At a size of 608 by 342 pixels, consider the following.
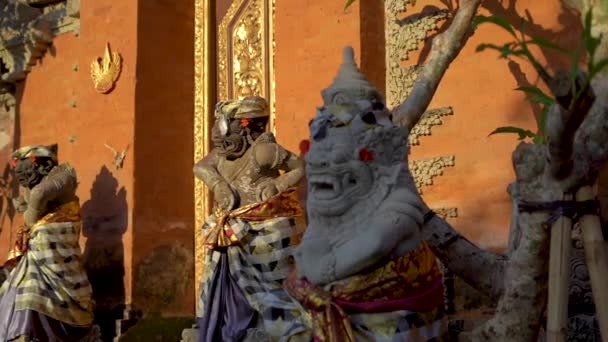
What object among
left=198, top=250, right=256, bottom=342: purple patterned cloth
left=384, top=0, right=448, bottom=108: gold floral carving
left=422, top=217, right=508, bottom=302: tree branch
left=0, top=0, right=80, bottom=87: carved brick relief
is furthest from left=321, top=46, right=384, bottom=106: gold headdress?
left=0, top=0, right=80, bottom=87: carved brick relief

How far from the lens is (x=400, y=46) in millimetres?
6062

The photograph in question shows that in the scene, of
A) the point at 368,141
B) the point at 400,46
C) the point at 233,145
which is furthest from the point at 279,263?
the point at 368,141

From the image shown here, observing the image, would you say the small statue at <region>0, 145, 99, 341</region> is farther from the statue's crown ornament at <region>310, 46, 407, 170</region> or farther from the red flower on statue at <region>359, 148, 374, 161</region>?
the red flower on statue at <region>359, 148, 374, 161</region>

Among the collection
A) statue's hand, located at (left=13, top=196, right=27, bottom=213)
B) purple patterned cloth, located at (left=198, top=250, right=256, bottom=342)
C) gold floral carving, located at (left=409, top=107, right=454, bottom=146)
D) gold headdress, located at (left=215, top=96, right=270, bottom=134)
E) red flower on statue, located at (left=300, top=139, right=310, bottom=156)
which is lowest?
purple patterned cloth, located at (left=198, top=250, right=256, bottom=342)

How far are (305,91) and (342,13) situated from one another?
0.69m

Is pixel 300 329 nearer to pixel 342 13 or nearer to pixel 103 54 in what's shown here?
pixel 342 13

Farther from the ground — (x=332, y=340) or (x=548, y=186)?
(x=548, y=186)

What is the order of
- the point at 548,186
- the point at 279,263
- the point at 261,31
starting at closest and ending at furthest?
the point at 548,186, the point at 279,263, the point at 261,31

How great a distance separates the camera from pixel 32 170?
23.2 feet

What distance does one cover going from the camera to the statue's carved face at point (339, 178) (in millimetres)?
3266

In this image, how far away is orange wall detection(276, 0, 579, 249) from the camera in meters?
5.27

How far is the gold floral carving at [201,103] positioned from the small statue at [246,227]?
73.8 inches

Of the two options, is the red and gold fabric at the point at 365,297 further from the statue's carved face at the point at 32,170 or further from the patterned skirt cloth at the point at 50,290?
the statue's carved face at the point at 32,170

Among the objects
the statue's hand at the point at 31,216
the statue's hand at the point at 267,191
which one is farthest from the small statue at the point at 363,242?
the statue's hand at the point at 31,216
